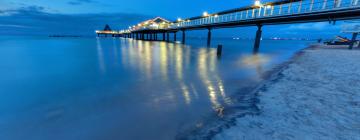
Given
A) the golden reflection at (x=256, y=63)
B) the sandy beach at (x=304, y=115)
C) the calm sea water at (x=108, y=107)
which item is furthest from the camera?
the golden reflection at (x=256, y=63)

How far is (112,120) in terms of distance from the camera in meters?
3.78

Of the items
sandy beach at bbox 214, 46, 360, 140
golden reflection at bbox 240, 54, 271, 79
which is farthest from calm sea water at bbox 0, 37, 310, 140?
golden reflection at bbox 240, 54, 271, 79

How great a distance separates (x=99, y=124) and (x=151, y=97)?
5.98ft

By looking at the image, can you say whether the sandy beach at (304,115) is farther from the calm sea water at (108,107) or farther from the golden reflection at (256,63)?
the golden reflection at (256,63)

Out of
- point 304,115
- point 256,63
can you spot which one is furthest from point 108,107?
point 256,63

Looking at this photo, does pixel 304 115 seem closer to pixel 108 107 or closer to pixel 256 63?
pixel 108 107

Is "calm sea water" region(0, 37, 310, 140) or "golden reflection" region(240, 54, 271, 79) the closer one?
"calm sea water" region(0, 37, 310, 140)

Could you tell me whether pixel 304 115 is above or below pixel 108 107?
above

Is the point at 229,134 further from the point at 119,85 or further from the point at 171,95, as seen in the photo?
the point at 119,85

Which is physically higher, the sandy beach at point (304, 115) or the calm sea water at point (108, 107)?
the sandy beach at point (304, 115)

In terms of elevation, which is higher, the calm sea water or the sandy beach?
the sandy beach

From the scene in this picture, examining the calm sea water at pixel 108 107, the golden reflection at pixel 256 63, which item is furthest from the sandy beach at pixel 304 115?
the golden reflection at pixel 256 63

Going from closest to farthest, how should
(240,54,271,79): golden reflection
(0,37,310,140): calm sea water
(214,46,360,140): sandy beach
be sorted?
1. (214,46,360,140): sandy beach
2. (0,37,310,140): calm sea water
3. (240,54,271,79): golden reflection

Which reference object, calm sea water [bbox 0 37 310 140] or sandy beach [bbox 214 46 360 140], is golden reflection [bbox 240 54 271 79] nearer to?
sandy beach [bbox 214 46 360 140]
